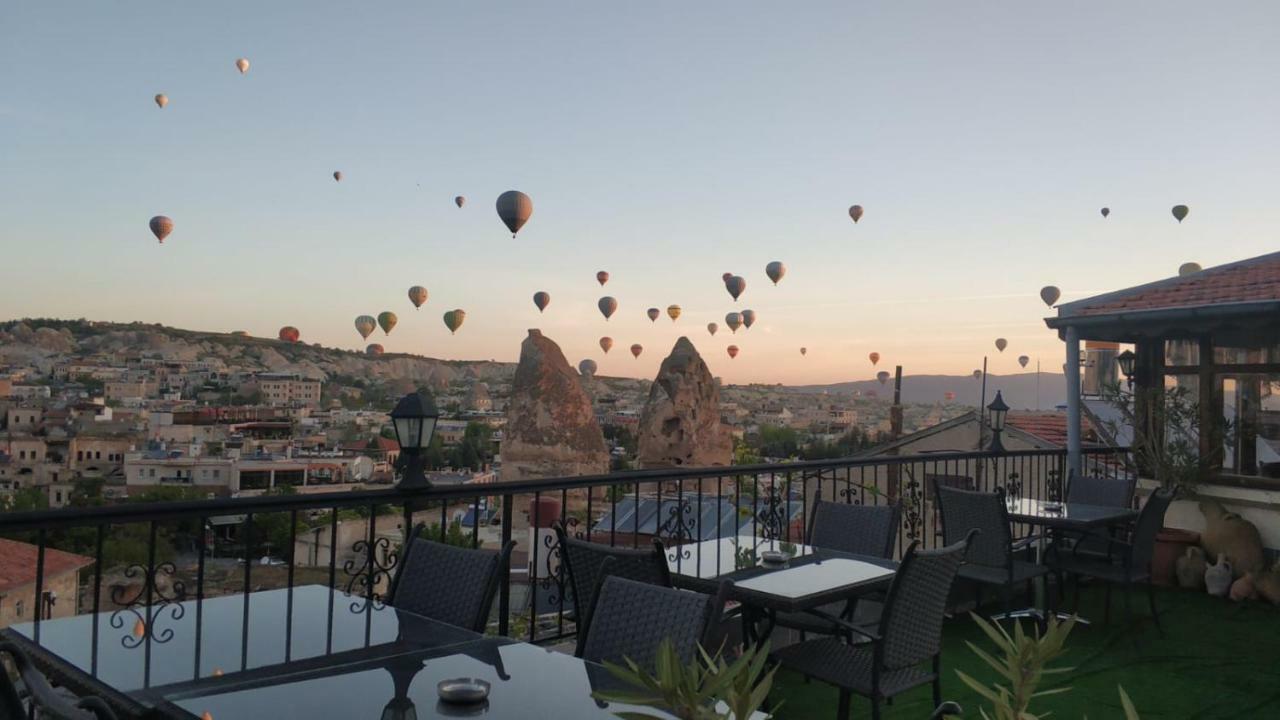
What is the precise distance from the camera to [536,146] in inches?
993

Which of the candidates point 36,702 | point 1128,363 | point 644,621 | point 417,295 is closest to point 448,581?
point 644,621

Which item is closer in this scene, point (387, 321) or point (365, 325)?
point (387, 321)

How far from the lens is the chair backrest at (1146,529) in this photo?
4820mm

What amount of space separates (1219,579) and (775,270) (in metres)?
26.6

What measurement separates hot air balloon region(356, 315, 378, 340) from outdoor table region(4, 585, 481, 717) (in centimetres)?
3986

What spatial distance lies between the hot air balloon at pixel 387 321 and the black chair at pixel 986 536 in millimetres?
A: 37968

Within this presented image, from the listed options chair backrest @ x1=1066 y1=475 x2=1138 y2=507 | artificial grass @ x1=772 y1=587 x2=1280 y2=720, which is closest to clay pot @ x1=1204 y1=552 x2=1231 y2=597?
artificial grass @ x1=772 y1=587 x2=1280 y2=720

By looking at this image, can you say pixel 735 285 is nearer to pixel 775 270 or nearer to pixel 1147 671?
pixel 775 270

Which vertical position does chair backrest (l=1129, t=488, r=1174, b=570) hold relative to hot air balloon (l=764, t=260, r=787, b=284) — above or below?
below

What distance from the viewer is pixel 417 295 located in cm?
3478

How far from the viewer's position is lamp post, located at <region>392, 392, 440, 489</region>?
11.7ft

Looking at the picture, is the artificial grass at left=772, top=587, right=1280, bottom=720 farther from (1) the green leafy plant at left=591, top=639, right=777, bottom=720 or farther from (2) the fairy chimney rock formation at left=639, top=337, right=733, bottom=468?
(2) the fairy chimney rock formation at left=639, top=337, right=733, bottom=468

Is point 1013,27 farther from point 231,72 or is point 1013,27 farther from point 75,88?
point 75,88

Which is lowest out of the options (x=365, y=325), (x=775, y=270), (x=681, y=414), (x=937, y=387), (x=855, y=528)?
(x=681, y=414)
